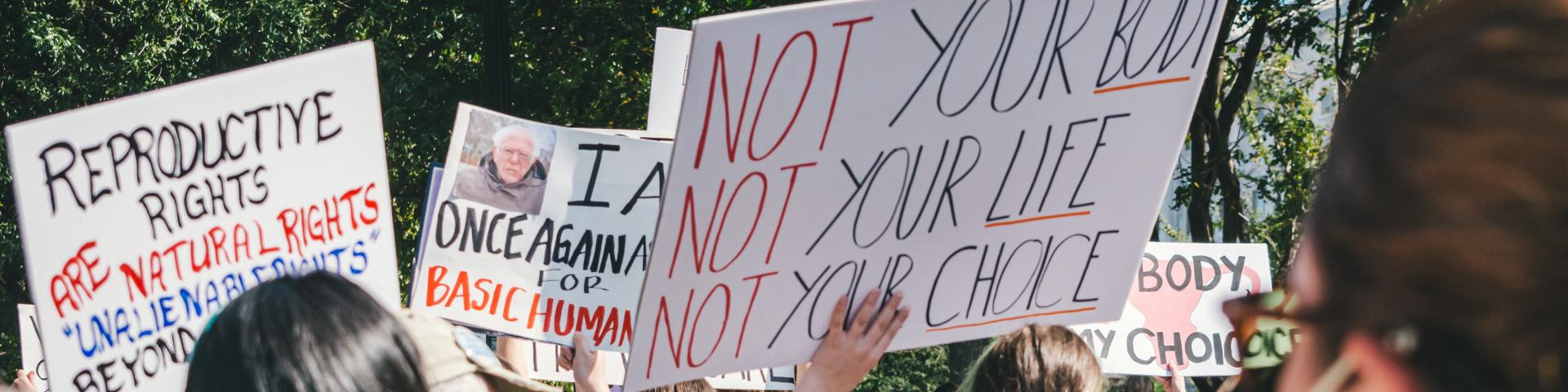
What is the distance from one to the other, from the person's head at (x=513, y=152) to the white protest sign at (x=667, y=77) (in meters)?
0.52

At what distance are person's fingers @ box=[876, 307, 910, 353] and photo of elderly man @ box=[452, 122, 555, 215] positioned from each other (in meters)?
1.83

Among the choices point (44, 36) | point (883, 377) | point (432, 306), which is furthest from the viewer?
point (883, 377)

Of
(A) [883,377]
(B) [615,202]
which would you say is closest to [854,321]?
(B) [615,202]

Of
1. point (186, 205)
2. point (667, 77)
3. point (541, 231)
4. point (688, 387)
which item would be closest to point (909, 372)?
point (667, 77)

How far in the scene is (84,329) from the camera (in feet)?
8.18

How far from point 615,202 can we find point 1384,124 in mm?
3639

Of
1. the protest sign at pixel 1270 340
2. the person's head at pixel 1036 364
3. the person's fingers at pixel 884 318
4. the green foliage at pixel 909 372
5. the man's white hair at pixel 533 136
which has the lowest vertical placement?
the green foliage at pixel 909 372

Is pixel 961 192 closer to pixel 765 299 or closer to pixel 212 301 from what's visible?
pixel 765 299

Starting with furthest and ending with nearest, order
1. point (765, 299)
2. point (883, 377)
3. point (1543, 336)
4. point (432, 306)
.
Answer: point (883, 377) → point (432, 306) → point (765, 299) → point (1543, 336)

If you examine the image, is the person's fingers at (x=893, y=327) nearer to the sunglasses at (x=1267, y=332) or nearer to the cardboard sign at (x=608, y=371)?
the sunglasses at (x=1267, y=332)

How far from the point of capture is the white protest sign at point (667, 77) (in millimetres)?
4426

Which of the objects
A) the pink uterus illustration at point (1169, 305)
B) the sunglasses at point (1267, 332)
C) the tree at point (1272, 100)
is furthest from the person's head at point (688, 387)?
the tree at point (1272, 100)

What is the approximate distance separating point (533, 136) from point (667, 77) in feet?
2.02

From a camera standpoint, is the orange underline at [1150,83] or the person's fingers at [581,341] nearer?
the orange underline at [1150,83]
